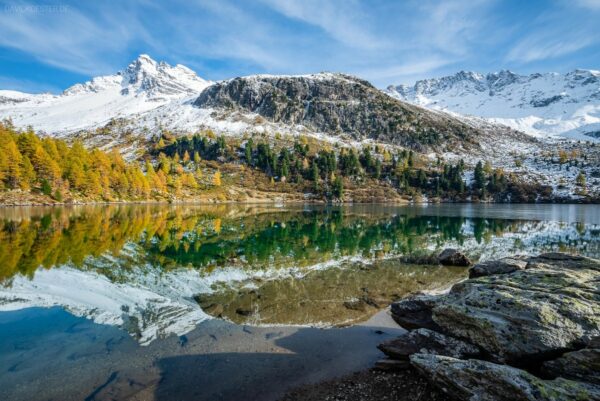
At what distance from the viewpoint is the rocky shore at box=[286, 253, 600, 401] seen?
8.48 metres

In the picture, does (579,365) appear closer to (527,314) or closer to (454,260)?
(527,314)

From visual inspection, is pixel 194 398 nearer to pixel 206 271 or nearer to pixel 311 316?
pixel 311 316

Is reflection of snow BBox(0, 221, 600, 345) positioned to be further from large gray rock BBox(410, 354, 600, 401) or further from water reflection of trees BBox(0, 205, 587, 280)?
large gray rock BBox(410, 354, 600, 401)

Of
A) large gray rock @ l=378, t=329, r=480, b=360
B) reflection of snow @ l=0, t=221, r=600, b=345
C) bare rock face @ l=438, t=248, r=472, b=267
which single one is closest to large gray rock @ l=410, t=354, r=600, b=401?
large gray rock @ l=378, t=329, r=480, b=360

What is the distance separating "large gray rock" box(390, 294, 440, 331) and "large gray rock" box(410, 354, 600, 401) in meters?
4.57

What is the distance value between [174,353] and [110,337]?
3.77m

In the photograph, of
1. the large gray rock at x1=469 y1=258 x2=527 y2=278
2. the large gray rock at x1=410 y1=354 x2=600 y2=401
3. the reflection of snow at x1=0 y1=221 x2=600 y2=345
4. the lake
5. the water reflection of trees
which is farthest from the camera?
the water reflection of trees

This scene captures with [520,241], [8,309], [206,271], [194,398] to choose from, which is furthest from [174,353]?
[520,241]

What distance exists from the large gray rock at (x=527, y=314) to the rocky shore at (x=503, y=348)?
0.08 ft

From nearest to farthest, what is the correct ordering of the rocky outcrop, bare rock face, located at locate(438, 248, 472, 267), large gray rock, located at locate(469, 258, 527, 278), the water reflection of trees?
the rocky outcrop → large gray rock, located at locate(469, 258, 527, 278) → the water reflection of trees → bare rock face, located at locate(438, 248, 472, 267)

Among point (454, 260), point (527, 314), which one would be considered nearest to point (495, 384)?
point (527, 314)

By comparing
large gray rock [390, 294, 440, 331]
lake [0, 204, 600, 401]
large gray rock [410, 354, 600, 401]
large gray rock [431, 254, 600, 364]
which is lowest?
lake [0, 204, 600, 401]

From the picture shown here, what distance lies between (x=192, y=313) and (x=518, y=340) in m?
15.3

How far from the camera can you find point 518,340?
10.2m
